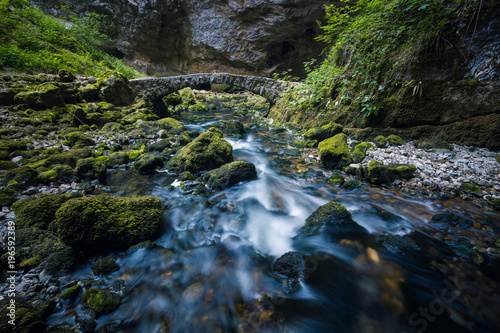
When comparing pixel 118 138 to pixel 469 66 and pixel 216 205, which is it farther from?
pixel 469 66

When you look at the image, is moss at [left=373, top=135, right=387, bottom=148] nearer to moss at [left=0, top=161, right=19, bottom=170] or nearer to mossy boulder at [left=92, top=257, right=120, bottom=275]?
mossy boulder at [left=92, top=257, right=120, bottom=275]

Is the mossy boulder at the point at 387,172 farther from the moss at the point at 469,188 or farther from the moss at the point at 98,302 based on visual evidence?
the moss at the point at 98,302

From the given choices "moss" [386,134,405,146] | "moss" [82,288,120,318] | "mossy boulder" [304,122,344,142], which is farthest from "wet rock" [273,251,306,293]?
"mossy boulder" [304,122,344,142]

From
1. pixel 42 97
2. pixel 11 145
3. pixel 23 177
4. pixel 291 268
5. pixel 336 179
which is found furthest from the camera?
pixel 42 97

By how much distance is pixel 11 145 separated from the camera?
4703 millimetres

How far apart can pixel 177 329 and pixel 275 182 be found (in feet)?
10.0

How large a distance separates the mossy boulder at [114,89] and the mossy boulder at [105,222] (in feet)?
29.8

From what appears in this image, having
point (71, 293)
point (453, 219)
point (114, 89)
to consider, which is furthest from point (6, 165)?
point (453, 219)

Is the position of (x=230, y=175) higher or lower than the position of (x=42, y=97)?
lower

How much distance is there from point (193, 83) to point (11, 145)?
811cm

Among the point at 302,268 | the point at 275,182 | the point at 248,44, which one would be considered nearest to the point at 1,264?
the point at 302,268

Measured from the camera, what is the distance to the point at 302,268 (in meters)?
2.16

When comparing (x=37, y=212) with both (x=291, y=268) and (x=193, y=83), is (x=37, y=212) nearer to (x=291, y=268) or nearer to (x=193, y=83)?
(x=291, y=268)

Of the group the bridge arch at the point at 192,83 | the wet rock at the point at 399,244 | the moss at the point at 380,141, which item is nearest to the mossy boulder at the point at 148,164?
the wet rock at the point at 399,244
